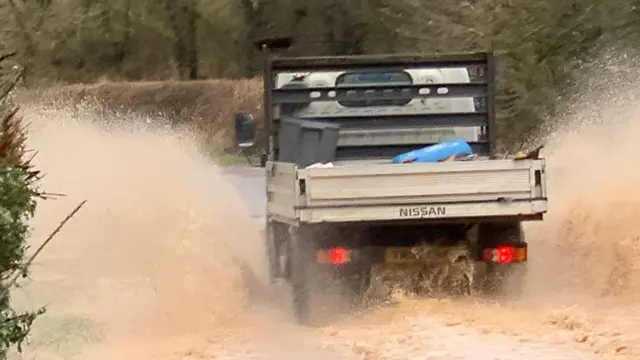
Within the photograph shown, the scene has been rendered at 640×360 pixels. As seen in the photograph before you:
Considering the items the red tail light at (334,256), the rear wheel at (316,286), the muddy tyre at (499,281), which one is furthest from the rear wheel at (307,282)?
the muddy tyre at (499,281)

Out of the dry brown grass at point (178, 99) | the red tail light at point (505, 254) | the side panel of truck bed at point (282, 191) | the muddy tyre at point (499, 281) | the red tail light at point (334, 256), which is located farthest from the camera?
the dry brown grass at point (178, 99)

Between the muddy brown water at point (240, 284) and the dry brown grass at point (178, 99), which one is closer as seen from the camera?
the muddy brown water at point (240, 284)

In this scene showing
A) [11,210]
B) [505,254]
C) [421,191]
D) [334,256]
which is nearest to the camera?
[11,210]

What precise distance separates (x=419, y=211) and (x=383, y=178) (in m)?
0.40

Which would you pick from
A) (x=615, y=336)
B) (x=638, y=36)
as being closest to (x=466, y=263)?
(x=615, y=336)

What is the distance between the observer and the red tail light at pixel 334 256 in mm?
10234

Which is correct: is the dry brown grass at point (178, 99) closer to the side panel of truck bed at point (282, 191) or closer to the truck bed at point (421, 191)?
the side panel of truck bed at point (282, 191)

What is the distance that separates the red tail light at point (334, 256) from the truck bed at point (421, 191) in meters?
0.42

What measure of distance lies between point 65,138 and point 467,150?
407 inches

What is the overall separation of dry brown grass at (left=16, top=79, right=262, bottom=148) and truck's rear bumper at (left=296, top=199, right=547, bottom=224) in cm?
3261

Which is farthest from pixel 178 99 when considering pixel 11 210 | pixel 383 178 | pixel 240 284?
pixel 11 210

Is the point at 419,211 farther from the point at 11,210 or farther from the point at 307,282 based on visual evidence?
the point at 11,210

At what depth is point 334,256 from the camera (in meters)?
10.2

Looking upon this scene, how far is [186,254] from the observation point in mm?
12398
